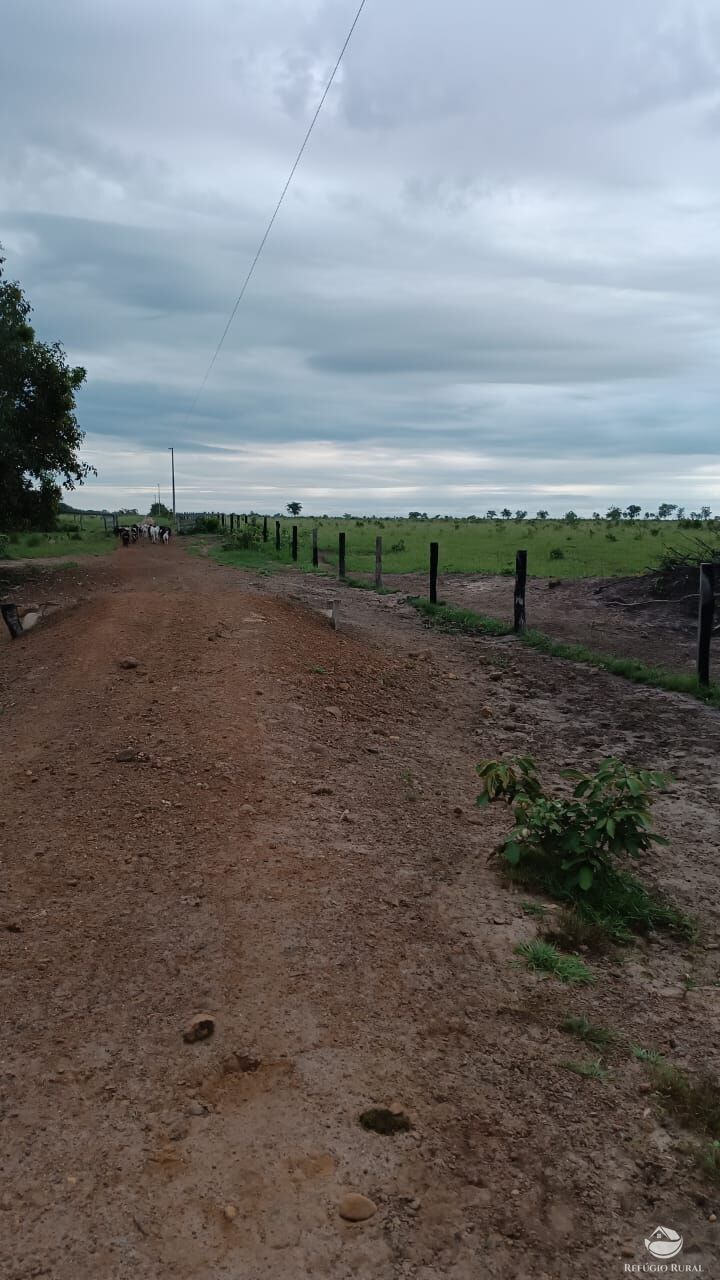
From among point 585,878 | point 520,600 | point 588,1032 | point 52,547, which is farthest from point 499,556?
point 588,1032

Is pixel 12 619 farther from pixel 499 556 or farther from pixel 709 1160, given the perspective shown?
pixel 499 556

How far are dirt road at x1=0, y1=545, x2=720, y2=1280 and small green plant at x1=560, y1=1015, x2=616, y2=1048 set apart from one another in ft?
0.17

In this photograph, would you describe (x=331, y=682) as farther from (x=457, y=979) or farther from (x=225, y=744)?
(x=457, y=979)

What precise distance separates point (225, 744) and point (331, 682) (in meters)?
2.47

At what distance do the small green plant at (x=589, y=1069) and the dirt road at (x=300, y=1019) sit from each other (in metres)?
0.05

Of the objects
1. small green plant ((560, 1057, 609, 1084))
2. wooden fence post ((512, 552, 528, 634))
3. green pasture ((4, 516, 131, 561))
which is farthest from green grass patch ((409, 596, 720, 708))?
green pasture ((4, 516, 131, 561))

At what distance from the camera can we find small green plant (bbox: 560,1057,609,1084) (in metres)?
Result: 2.95

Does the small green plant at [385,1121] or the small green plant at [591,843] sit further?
the small green plant at [591,843]

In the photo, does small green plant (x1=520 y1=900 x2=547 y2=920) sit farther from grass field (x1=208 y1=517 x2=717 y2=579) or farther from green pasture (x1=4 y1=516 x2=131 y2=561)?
green pasture (x1=4 y1=516 x2=131 y2=561)

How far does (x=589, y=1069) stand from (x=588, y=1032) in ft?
0.74

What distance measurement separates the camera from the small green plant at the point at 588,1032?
316 cm

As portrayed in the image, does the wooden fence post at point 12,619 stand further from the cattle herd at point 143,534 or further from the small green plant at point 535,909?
the cattle herd at point 143,534

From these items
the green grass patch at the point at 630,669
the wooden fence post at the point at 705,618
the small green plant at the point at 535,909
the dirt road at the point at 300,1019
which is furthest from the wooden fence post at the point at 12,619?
the small green plant at the point at 535,909

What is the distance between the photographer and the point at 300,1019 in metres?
3.11
